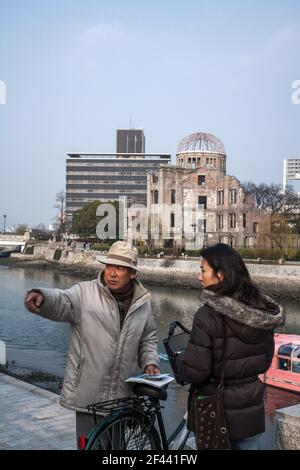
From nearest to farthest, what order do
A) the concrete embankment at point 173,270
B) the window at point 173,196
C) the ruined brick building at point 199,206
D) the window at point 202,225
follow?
the concrete embankment at point 173,270 < the ruined brick building at point 199,206 < the window at point 202,225 < the window at point 173,196

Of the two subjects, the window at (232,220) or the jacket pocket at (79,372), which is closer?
the jacket pocket at (79,372)

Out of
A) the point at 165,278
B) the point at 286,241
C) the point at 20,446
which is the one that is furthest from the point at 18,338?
the point at 286,241

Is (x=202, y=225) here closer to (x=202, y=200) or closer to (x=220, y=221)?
(x=220, y=221)

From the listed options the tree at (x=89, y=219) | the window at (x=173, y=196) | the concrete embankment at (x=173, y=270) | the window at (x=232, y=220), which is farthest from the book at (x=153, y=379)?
the tree at (x=89, y=219)

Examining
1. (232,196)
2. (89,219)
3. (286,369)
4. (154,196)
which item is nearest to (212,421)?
(286,369)

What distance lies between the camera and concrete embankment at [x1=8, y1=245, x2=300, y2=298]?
41344 millimetres

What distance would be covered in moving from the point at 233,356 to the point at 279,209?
62.2 meters

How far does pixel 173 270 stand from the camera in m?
51.6

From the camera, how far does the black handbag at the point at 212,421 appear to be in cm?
335

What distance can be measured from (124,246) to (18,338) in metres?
19.6

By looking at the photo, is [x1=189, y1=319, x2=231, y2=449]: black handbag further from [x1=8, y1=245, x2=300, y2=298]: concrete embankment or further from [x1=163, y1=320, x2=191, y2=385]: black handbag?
[x1=8, y1=245, x2=300, y2=298]: concrete embankment

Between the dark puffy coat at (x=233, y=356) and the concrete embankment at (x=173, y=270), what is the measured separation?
2366cm

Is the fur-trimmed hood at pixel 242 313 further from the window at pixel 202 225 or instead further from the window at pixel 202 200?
the window at pixel 202 200
